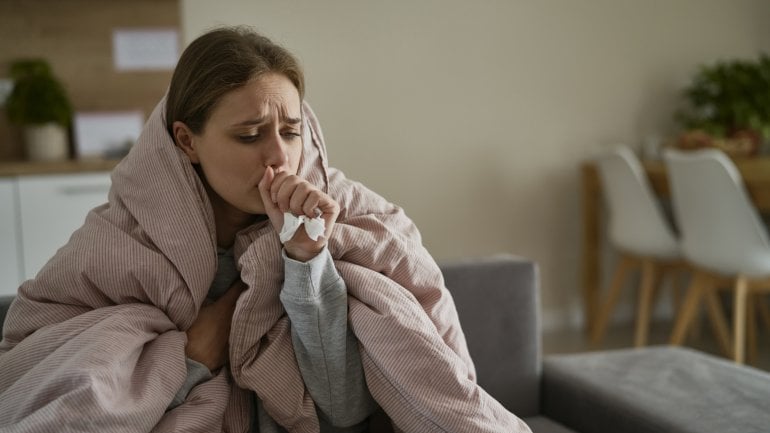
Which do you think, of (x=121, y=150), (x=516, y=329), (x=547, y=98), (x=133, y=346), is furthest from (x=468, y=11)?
(x=133, y=346)

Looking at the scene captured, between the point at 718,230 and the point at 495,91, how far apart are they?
1357 millimetres

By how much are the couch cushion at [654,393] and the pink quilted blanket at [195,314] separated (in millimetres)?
383

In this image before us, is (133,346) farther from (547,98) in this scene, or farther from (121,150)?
(547,98)

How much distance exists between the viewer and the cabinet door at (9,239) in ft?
10.3

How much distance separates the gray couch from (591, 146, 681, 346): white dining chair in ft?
6.17

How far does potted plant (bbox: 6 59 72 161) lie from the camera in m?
3.41

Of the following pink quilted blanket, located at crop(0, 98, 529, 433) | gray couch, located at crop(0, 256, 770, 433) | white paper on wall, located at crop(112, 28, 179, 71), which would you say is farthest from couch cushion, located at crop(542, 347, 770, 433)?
white paper on wall, located at crop(112, 28, 179, 71)

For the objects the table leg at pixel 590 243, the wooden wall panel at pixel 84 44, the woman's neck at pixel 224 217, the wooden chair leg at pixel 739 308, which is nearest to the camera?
the woman's neck at pixel 224 217

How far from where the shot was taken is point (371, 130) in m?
4.03

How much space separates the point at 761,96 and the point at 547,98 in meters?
1.01

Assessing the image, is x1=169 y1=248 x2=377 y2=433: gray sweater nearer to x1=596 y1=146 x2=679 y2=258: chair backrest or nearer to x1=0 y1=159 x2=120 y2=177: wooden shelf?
x1=0 y1=159 x2=120 y2=177: wooden shelf

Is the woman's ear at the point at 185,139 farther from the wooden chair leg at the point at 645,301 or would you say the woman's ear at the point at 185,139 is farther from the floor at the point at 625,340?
the wooden chair leg at the point at 645,301

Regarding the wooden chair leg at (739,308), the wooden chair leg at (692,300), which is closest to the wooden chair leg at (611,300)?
the wooden chair leg at (692,300)

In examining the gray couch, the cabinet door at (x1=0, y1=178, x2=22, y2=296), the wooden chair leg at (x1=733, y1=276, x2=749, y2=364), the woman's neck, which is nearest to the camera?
the woman's neck
